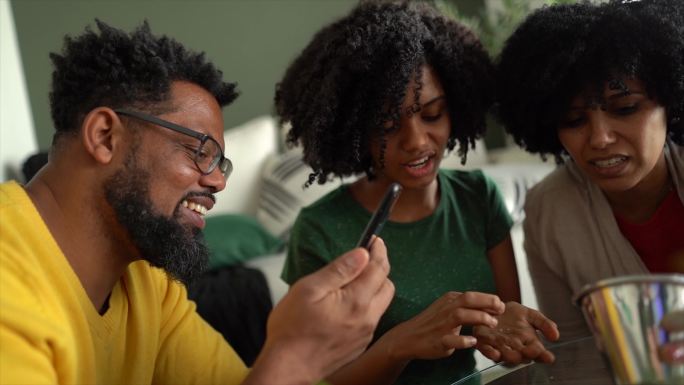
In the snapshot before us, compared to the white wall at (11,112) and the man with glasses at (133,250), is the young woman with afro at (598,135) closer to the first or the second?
the man with glasses at (133,250)

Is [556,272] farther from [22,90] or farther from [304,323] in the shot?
[22,90]

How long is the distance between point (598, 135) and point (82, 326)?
2.92ft

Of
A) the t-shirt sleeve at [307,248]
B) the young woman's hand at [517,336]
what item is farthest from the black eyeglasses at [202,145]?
the young woman's hand at [517,336]

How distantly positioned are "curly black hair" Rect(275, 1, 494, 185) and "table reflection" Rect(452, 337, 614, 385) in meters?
0.46

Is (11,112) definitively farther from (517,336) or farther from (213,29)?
(517,336)

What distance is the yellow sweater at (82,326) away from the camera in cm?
80

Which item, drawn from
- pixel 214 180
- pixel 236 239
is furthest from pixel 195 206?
pixel 236 239

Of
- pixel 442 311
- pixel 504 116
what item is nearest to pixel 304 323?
pixel 442 311

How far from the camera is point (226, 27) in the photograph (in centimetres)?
333

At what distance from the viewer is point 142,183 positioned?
3.32 ft

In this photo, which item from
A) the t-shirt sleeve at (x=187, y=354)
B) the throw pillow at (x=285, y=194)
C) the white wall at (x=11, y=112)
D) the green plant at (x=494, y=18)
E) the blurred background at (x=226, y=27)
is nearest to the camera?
the t-shirt sleeve at (x=187, y=354)

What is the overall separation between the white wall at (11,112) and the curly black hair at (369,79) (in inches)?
50.3

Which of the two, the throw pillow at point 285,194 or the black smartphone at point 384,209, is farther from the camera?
the throw pillow at point 285,194

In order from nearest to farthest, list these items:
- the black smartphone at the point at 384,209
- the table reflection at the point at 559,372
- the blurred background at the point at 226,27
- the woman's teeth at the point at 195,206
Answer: the black smartphone at the point at 384,209 → the table reflection at the point at 559,372 → the woman's teeth at the point at 195,206 → the blurred background at the point at 226,27
